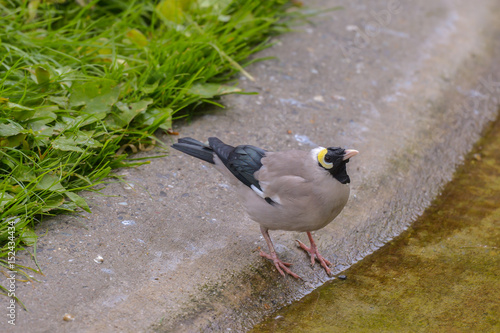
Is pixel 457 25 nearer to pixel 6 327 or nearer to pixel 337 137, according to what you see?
pixel 337 137

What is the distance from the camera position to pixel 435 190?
4.19m

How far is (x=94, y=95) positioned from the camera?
3.98 m

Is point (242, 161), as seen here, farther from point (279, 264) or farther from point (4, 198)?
point (4, 198)

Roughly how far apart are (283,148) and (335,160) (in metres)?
1.26

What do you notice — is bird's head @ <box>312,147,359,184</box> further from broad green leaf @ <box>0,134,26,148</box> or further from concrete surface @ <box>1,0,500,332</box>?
broad green leaf @ <box>0,134,26,148</box>

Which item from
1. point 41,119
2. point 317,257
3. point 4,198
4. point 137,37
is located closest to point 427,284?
point 317,257

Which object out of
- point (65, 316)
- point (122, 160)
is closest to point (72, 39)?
point (122, 160)

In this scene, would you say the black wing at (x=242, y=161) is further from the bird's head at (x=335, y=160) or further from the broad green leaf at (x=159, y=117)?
the broad green leaf at (x=159, y=117)

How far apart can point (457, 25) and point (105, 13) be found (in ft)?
12.8

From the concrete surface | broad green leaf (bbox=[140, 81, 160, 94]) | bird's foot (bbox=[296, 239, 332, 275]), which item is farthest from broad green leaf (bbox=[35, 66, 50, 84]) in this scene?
bird's foot (bbox=[296, 239, 332, 275])

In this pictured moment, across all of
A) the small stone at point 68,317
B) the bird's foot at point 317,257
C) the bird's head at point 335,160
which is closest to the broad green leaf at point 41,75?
the small stone at point 68,317

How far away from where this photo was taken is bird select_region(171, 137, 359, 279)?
304 centimetres

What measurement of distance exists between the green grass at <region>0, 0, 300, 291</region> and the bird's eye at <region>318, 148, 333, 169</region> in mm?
1455

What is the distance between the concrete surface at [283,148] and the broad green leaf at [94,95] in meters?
0.55
